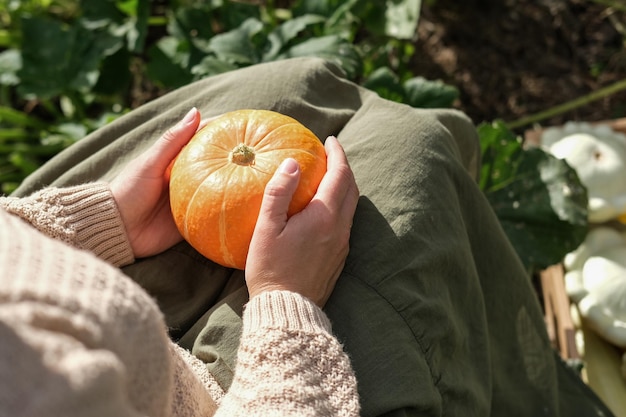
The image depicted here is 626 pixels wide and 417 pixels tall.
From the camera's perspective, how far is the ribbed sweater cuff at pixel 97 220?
3.35 feet

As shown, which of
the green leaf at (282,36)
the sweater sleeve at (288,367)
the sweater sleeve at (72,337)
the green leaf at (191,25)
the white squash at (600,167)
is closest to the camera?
the sweater sleeve at (72,337)

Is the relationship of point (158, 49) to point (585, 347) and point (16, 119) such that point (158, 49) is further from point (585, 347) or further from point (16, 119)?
point (585, 347)

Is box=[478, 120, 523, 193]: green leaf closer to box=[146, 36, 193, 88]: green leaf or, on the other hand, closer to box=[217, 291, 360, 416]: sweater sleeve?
box=[146, 36, 193, 88]: green leaf

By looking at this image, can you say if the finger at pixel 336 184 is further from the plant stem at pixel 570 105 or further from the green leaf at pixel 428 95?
the plant stem at pixel 570 105

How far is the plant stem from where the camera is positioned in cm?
217

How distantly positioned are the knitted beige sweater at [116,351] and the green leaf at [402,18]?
128 centimetres

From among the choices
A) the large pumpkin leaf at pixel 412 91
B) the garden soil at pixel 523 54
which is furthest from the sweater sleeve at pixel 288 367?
the garden soil at pixel 523 54

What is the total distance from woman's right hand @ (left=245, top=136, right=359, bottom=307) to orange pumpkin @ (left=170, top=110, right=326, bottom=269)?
3cm

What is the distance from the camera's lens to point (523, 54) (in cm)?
245

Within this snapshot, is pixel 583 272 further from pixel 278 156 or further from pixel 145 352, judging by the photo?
pixel 145 352

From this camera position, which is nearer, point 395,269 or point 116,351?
point 116,351

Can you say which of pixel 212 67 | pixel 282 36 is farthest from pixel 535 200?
pixel 212 67

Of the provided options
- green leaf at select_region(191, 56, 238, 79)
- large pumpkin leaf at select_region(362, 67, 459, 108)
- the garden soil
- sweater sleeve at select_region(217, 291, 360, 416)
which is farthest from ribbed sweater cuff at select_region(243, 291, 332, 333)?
the garden soil

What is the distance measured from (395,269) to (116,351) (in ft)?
1.67
